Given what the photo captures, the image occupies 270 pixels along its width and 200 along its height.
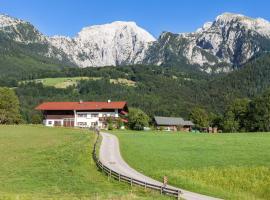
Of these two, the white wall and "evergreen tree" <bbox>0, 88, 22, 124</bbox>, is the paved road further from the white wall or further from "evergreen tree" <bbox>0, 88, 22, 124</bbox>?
"evergreen tree" <bbox>0, 88, 22, 124</bbox>

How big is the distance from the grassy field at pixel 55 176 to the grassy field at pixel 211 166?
261 inches

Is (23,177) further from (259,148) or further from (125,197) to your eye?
(259,148)

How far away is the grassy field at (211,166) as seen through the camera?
5373 cm

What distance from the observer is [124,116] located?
170 metres

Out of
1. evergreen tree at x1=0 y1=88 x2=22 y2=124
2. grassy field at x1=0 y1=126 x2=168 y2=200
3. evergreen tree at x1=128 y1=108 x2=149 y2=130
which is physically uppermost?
evergreen tree at x1=0 y1=88 x2=22 y2=124

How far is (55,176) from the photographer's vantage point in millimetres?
57531

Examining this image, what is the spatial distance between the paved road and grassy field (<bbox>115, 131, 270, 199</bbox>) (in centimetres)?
131

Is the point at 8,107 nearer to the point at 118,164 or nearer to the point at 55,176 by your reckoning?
the point at 118,164

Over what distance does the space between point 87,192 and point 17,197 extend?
870 cm

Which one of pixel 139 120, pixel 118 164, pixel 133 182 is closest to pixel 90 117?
pixel 139 120

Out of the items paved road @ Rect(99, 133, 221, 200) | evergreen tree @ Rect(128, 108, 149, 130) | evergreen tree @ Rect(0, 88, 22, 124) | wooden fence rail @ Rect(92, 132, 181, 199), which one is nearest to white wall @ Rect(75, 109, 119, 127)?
evergreen tree @ Rect(128, 108, 149, 130)

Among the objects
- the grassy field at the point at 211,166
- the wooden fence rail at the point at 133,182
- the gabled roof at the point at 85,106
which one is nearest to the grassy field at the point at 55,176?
the wooden fence rail at the point at 133,182

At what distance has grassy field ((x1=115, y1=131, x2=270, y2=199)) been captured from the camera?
53731 millimetres

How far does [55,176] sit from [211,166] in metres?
20.2
